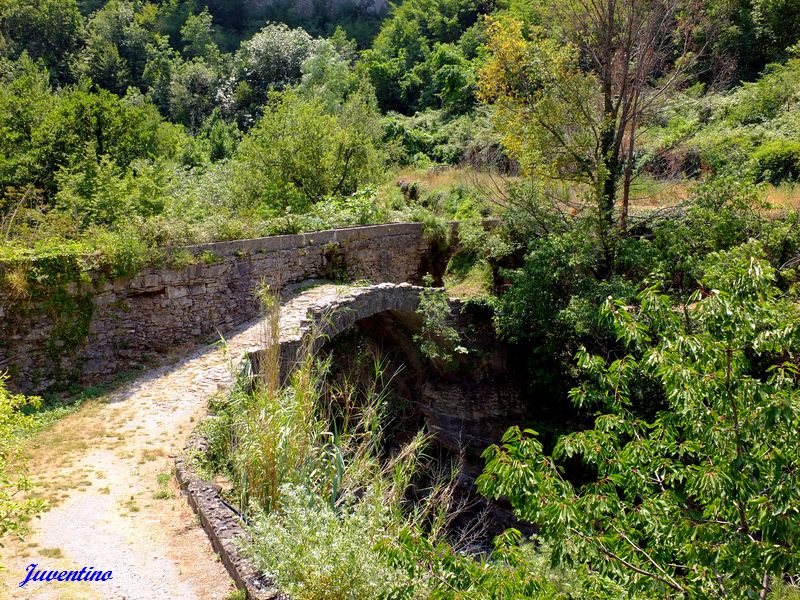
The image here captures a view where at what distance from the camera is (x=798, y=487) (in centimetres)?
280

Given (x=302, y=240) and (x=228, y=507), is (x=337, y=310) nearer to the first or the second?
(x=302, y=240)

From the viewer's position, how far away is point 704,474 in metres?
3.15

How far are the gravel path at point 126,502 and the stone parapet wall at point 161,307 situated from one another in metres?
0.66

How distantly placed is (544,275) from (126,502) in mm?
7164

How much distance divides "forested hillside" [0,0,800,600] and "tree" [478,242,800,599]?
17mm

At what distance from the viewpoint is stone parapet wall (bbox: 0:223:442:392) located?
7.28 meters

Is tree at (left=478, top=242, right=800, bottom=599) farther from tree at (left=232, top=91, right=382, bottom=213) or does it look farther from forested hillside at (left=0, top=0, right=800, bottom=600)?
tree at (left=232, top=91, right=382, bottom=213)

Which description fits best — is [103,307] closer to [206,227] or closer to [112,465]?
[206,227]

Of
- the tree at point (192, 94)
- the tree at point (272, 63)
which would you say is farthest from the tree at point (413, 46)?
the tree at point (192, 94)

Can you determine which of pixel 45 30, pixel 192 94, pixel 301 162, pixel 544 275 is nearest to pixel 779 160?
pixel 544 275

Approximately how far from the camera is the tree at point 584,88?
10.7m

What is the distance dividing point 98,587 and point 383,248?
898 cm

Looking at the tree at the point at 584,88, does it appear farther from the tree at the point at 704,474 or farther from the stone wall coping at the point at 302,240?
the tree at the point at 704,474

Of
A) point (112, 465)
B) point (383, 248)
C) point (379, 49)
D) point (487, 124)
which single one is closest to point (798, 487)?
point (112, 465)
